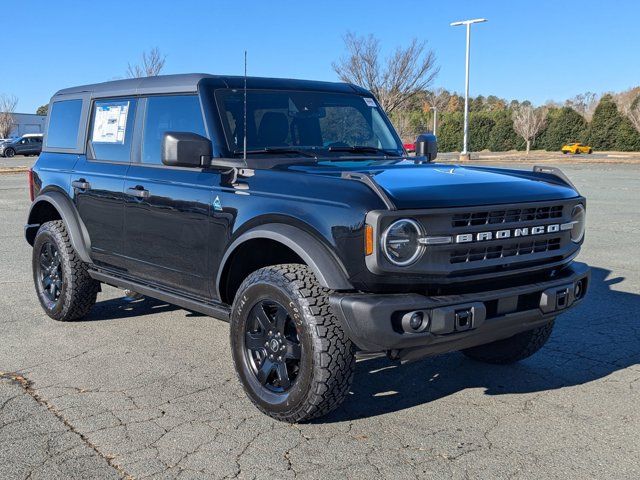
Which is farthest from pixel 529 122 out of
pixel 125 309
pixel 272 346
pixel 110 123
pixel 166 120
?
pixel 272 346

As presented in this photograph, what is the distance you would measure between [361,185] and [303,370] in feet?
3.28

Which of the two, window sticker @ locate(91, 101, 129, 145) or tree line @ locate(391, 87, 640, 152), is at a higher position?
tree line @ locate(391, 87, 640, 152)

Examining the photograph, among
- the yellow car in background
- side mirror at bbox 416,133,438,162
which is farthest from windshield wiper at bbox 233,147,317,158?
the yellow car in background

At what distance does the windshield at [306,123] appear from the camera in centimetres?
469

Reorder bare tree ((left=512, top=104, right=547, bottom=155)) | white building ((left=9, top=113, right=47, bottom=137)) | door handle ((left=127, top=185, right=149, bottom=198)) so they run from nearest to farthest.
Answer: door handle ((left=127, top=185, right=149, bottom=198)) → bare tree ((left=512, top=104, right=547, bottom=155)) → white building ((left=9, top=113, right=47, bottom=137))

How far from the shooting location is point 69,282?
5.73 meters

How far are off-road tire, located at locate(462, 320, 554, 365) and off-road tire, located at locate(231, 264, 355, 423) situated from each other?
155 centimetres

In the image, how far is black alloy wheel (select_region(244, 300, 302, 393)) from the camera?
3.88 metres

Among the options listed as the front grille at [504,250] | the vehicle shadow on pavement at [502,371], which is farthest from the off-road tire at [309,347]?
the front grille at [504,250]

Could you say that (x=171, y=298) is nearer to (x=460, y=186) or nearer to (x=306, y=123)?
(x=306, y=123)

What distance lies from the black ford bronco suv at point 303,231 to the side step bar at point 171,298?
14mm

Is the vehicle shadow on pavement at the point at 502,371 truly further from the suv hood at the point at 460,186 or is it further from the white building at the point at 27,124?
the white building at the point at 27,124

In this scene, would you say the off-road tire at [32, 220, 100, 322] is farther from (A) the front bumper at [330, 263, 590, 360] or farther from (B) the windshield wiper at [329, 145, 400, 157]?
(A) the front bumper at [330, 263, 590, 360]

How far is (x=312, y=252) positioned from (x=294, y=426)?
0.99 m
